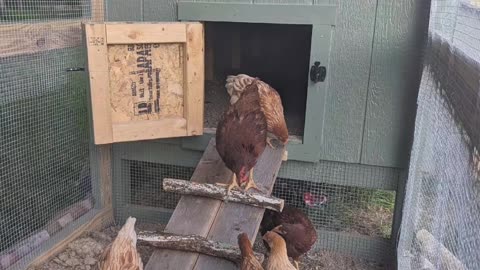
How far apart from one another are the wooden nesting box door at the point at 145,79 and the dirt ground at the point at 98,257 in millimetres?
792

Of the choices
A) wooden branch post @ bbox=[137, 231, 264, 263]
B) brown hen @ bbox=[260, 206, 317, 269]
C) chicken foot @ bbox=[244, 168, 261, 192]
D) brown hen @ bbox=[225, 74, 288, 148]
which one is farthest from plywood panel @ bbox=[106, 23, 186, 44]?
brown hen @ bbox=[260, 206, 317, 269]

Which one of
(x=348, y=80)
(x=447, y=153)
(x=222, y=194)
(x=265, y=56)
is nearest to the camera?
(x=447, y=153)

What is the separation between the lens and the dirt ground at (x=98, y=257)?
9.55ft

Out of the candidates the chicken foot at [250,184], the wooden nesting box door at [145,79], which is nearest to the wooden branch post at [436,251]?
the chicken foot at [250,184]

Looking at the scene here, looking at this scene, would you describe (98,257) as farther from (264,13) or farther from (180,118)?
(264,13)

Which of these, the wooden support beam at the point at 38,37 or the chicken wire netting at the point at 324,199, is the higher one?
the wooden support beam at the point at 38,37

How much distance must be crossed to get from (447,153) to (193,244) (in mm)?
1210

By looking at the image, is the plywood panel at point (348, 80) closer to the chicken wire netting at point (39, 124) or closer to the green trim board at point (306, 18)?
the green trim board at point (306, 18)

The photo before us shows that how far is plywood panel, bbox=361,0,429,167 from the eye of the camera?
2707 millimetres

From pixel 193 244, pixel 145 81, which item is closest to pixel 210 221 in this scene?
pixel 193 244

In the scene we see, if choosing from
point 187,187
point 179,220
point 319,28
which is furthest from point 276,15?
point 179,220

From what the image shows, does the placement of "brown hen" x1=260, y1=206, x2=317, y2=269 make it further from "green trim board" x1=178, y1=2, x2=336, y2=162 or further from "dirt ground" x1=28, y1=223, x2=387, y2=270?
"green trim board" x1=178, y1=2, x2=336, y2=162

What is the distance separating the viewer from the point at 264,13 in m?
2.79

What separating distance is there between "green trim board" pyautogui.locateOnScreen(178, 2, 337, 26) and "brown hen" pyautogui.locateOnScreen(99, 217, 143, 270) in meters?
1.42
